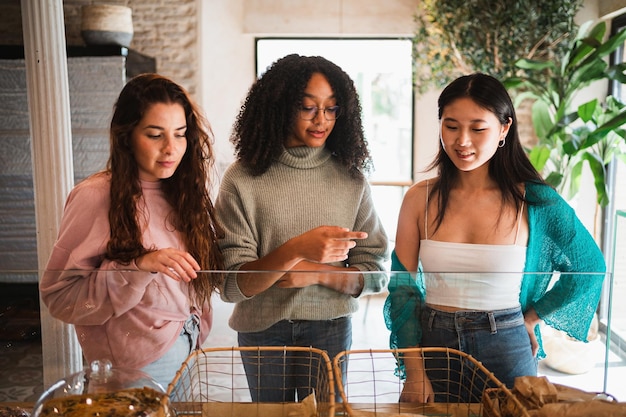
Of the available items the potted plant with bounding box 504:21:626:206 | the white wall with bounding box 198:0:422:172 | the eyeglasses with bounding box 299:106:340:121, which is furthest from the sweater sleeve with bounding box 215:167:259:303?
the white wall with bounding box 198:0:422:172

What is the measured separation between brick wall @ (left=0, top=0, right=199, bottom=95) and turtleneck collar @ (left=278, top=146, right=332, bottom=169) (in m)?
4.68

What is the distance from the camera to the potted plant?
13.5ft

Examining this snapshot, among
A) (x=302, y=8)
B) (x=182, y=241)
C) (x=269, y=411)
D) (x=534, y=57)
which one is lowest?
(x=269, y=411)

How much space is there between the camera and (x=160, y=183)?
1858mm

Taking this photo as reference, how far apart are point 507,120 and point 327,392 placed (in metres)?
1.02

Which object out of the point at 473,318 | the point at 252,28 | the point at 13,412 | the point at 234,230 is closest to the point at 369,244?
the point at 234,230

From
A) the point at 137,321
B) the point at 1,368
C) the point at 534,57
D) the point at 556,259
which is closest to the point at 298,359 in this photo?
the point at 137,321

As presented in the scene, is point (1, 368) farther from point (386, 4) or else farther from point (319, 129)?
point (386, 4)

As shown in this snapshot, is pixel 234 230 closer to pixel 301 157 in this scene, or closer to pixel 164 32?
pixel 301 157

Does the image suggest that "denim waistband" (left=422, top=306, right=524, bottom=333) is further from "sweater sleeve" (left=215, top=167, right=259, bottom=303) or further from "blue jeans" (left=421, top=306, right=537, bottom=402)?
"sweater sleeve" (left=215, top=167, right=259, bottom=303)

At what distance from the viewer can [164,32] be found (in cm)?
638

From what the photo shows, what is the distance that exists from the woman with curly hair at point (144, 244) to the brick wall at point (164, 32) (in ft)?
15.4

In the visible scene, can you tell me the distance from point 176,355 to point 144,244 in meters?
0.36

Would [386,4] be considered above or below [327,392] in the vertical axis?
above
